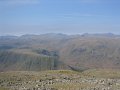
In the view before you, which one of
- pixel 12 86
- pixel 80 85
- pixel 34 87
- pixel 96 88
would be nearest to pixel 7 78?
pixel 12 86

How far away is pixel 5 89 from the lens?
54.9 metres

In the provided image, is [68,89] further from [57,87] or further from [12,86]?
[12,86]

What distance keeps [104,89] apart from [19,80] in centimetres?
2310

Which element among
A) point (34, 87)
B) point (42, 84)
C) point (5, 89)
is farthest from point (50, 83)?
point (5, 89)

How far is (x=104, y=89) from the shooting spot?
178 ft

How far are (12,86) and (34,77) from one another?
13.0 m

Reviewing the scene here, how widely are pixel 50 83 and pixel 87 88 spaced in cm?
1042

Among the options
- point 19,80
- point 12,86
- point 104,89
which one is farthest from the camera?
point 19,80

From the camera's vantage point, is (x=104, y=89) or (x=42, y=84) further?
(x=42, y=84)

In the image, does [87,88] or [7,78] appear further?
[7,78]

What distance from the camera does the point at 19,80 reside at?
6712 cm

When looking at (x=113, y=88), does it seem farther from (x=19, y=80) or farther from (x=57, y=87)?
(x=19, y=80)

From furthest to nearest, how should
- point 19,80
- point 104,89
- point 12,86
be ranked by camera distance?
1. point 19,80
2. point 12,86
3. point 104,89

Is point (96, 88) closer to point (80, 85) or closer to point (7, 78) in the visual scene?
point (80, 85)
